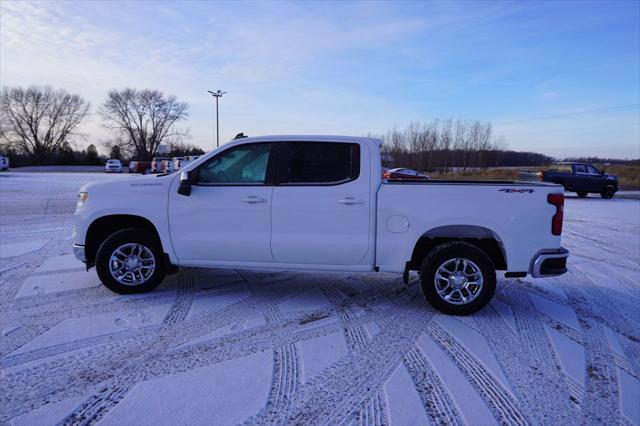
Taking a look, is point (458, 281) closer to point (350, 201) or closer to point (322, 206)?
point (350, 201)

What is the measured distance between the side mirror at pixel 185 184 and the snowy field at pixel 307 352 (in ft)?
4.23

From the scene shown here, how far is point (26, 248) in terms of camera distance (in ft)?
23.7

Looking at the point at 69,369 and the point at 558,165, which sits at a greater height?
the point at 558,165

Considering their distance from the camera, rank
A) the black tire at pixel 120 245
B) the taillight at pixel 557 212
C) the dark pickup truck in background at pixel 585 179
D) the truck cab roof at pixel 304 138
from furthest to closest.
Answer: the dark pickup truck in background at pixel 585 179 < the black tire at pixel 120 245 < the truck cab roof at pixel 304 138 < the taillight at pixel 557 212

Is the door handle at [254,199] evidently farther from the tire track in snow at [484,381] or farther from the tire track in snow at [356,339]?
the tire track in snow at [484,381]

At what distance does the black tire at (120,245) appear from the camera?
15.8ft

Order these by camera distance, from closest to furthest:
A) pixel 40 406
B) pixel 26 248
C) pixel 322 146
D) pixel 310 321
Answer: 1. pixel 40 406
2. pixel 310 321
3. pixel 322 146
4. pixel 26 248

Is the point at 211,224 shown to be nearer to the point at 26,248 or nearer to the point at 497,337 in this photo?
the point at 497,337

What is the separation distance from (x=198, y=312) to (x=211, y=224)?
999mm

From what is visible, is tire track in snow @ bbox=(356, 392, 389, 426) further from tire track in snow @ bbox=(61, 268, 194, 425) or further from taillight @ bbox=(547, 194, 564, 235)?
taillight @ bbox=(547, 194, 564, 235)

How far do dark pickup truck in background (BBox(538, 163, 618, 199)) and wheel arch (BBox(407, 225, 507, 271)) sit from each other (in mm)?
20850

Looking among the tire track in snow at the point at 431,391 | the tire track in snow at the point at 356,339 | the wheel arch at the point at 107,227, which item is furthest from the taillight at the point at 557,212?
the wheel arch at the point at 107,227

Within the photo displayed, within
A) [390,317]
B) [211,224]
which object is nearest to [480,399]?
[390,317]

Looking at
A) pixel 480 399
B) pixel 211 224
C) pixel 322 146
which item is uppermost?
pixel 322 146
